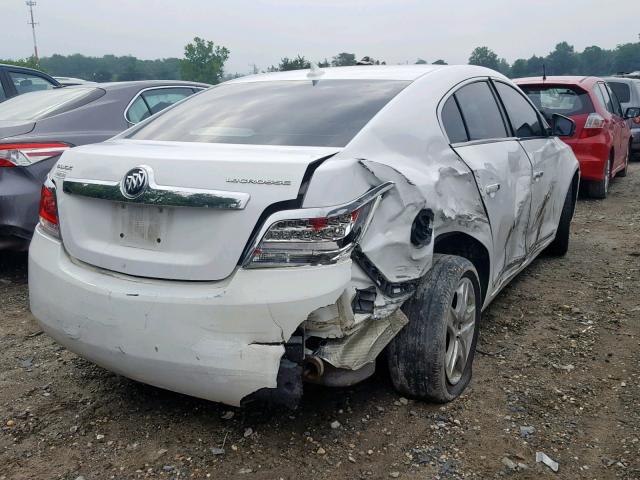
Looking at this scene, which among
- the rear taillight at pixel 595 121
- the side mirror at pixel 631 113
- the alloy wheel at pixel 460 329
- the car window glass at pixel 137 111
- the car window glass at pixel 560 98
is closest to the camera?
the alloy wheel at pixel 460 329

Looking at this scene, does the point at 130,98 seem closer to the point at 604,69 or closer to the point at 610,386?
the point at 610,386

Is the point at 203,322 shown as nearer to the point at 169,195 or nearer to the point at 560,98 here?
the point at 169,195

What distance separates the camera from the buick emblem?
94.0 inches

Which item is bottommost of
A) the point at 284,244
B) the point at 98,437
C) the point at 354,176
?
the point at 98,437

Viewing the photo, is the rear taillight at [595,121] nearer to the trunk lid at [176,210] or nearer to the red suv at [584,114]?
the red suv at [584,114]

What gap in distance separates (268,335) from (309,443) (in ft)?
2.15

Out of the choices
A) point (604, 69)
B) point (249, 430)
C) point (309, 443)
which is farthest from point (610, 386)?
point (604, 69)

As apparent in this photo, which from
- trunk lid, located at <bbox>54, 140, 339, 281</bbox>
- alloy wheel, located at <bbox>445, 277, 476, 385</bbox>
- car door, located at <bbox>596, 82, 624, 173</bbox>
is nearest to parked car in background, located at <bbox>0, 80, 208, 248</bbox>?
trunk lid, located at <bbox>54, 140, 339, 281</bbox>

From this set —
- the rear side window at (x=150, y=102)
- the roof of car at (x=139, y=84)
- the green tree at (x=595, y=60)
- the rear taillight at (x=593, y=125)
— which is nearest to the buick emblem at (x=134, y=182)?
the rear side window at (x=150, y=102)

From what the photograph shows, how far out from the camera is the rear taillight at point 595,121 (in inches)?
301

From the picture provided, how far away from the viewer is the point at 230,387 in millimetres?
2289

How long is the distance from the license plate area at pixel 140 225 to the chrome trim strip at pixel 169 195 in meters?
0.04

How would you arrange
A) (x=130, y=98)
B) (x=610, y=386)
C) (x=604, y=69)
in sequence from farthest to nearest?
(x=604, y=69)
(x=130, y=98)
(x=610, y=386)

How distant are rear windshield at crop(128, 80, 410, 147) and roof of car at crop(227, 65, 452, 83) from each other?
82 mm
